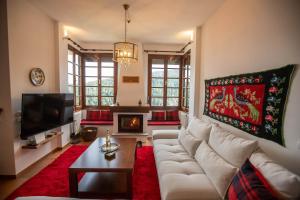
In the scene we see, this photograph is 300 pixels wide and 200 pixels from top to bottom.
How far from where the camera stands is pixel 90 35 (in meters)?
4.52

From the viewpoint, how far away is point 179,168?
201 cm

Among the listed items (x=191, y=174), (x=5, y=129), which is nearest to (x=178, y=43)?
(x=191, y=174)

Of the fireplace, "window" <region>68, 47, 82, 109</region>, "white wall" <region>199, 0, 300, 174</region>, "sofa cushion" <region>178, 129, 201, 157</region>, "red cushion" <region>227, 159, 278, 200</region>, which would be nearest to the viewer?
"red cushion" <region>227, 159, 278, 200</region>

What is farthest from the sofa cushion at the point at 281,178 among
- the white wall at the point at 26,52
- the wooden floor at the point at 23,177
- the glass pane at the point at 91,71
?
the glass pane at the point at 91,71

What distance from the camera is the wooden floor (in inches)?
89.7

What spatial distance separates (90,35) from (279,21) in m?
4.17

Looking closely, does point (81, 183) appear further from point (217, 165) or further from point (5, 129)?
point (217, 165)

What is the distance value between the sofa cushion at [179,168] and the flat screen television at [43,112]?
219 cm

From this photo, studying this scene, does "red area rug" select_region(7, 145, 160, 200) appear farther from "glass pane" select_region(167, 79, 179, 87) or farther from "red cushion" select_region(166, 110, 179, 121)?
"glass pane" select_region(167, 79, 179, 87)

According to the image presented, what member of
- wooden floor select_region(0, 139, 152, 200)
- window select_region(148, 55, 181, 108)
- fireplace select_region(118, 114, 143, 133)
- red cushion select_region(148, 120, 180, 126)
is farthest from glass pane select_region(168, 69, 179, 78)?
wooden floor select_region(0, 139, 152, 200)

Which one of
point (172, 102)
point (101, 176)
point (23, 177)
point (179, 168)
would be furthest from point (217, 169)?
point (172, 102)

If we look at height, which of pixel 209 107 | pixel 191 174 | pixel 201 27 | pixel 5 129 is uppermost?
pixel 201 27

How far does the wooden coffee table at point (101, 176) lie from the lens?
201cm

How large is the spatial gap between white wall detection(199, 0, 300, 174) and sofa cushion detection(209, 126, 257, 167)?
280 millimetres
